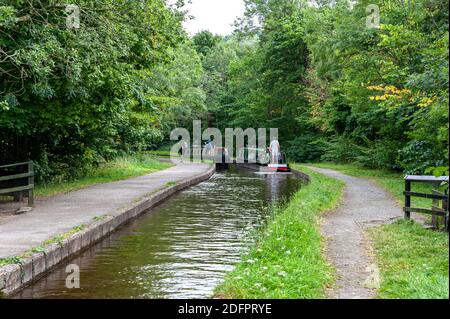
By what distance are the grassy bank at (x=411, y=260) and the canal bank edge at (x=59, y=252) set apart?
15.4ft

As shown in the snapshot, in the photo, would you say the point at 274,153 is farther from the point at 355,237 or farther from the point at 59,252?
Answer: the point at 59,252

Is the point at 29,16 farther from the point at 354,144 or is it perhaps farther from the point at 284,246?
the point at 354,144

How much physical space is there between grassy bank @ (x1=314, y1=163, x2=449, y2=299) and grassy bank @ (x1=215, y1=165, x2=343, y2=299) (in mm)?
804

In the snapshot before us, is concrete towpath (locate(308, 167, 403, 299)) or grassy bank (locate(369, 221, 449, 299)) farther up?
grassy bank (locate(369, 221, 449, 299))

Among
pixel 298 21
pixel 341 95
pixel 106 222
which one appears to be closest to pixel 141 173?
pixel 341 95

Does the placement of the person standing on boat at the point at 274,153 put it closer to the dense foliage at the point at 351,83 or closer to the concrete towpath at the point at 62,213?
the dense foliage at the point at 351,83

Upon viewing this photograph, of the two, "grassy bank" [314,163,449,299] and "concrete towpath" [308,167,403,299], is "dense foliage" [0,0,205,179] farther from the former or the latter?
"grassy bank" [314,163,449,299]

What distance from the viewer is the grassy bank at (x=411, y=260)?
6.58 m

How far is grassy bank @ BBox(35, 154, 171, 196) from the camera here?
19236mm

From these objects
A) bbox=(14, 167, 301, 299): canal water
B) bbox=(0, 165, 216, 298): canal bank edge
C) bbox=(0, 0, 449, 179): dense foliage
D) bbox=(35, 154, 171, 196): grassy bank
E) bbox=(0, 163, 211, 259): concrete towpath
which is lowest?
bbox=(14, 167, 301, 299): canal water

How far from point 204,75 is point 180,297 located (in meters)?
62.7

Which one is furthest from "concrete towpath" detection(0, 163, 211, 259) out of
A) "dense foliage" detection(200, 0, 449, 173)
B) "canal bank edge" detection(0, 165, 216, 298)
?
"dense foliage" detection(200, 0, 449, 173)

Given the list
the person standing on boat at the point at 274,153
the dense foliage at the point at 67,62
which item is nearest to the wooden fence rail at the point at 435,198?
the dense foliage at the point at 67,62

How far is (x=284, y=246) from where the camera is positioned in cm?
923
